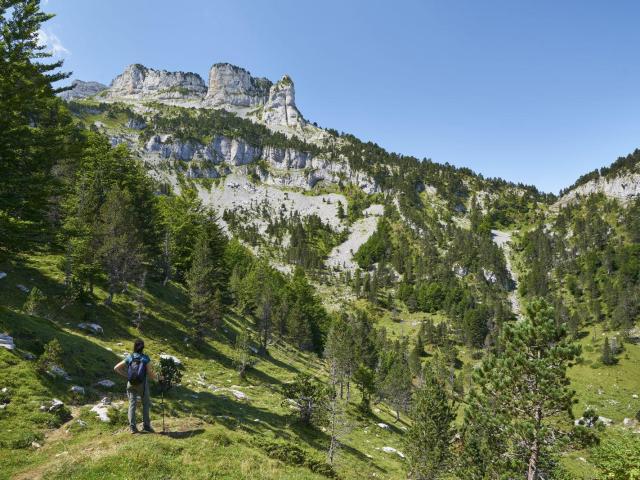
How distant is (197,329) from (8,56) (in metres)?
30.7

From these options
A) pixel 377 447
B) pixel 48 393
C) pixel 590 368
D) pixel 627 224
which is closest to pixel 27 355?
pixel 48 393

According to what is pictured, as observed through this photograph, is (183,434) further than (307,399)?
No

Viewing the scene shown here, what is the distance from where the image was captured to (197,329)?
41.3 meters

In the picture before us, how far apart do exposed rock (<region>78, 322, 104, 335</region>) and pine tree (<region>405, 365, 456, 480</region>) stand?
29026 millimetres

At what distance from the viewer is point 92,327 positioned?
30.5 m

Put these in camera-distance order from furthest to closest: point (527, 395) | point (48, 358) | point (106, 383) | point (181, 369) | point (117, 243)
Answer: point (117, 243)
point (181, 369)
point (106, 383)
point (48, 358)
point (527, 395)

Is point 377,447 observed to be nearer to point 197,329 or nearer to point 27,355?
point 197,329

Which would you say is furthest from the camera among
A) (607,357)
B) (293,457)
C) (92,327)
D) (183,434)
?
(607,357)

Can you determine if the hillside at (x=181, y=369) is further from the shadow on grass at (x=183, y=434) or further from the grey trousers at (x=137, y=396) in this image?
the grey trousers at (x=137, y=396)

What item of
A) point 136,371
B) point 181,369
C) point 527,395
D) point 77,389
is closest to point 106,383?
point 77,389

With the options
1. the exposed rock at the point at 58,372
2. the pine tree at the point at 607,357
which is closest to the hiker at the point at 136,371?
the exposed rock at the point at 58,372

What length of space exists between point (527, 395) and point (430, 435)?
16417 millimetres

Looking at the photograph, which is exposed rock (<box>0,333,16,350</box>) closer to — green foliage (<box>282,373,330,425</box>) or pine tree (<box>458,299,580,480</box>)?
green foliage (<box>282,373,330,425</box>)

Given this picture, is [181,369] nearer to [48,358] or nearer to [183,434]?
[48,358]
